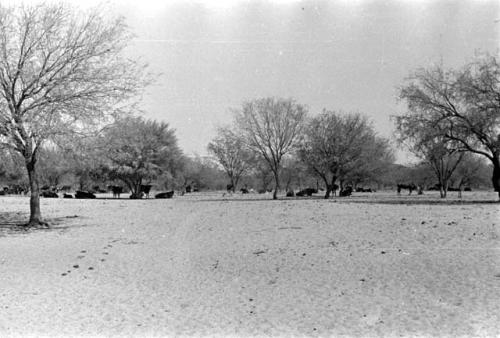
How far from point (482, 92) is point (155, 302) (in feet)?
88.3

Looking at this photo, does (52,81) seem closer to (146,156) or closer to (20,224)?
(20,224)

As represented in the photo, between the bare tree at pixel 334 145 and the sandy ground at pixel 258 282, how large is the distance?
31.9 metres

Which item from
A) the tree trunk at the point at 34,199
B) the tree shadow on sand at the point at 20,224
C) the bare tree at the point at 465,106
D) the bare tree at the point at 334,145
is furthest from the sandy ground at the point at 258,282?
the bare tree at the point at 334,145

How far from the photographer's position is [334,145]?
47.1m

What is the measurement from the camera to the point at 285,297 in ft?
25.2

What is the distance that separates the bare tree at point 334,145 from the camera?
47062 mm

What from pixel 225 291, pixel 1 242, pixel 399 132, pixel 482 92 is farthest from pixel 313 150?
pixel 225 291

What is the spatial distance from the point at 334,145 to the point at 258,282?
129 feet

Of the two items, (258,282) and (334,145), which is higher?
(334,145)

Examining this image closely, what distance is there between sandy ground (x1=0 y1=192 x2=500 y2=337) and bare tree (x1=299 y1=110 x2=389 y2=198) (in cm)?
3187

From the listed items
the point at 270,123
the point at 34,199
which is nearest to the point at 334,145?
the point at 270,123

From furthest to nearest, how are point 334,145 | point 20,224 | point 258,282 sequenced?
point 334,145
point 20,224
point 258,282

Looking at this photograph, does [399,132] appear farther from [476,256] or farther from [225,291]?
[225,291]

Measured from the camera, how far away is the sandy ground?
251 inches
